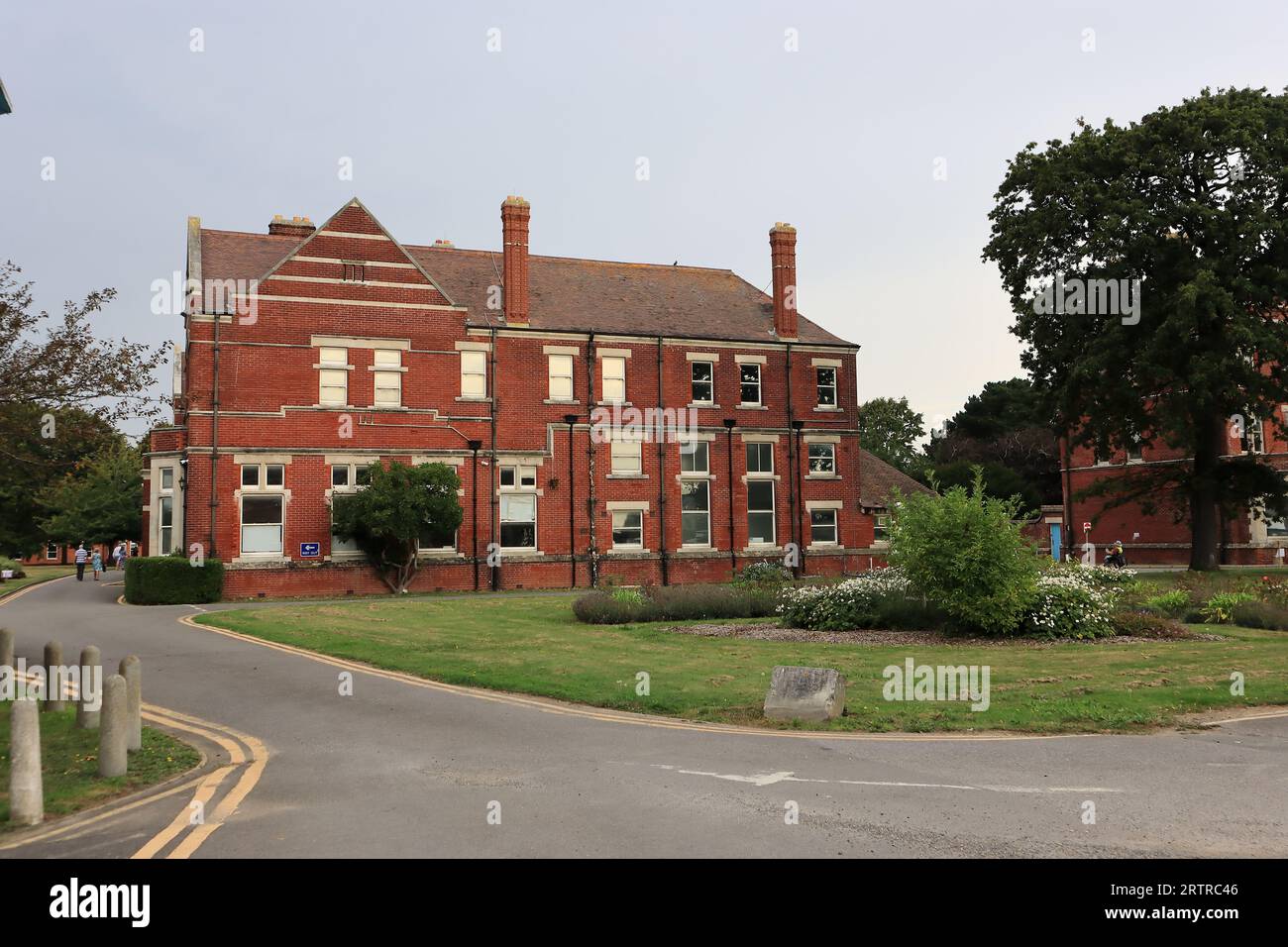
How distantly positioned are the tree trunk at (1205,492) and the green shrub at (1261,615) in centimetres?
1667

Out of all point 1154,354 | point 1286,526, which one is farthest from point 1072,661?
point 1286,526

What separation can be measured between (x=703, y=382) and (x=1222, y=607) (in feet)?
76.7

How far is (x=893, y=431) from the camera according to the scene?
77.7m

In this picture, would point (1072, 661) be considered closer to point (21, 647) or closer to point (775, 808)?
point (775, 808)

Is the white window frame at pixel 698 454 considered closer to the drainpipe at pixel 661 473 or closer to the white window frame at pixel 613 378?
the drainpipe at pixel 661 473

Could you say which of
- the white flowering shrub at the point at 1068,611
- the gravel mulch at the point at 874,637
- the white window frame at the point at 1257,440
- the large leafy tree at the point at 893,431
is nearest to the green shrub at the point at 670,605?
the gravel mulch at the point at 874,637

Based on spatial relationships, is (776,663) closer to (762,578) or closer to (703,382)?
(762,578)

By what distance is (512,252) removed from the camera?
128ft

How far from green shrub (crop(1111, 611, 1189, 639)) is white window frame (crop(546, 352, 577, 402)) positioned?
24.1m

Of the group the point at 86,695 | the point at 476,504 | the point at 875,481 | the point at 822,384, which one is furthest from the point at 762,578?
the point at 86,695

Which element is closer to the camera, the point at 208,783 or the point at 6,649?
the point at 208,783

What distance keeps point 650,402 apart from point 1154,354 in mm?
18099

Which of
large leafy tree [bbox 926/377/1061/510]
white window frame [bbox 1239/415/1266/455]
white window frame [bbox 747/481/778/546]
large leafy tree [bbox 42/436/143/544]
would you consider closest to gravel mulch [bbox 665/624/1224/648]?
white window frame [bbox 747/481/778/546]
